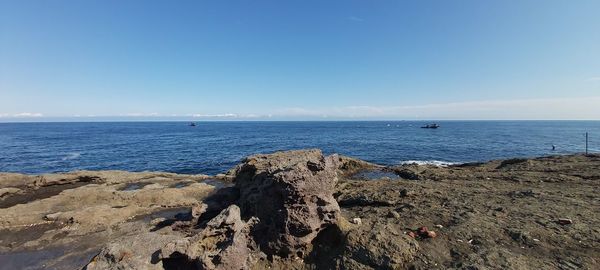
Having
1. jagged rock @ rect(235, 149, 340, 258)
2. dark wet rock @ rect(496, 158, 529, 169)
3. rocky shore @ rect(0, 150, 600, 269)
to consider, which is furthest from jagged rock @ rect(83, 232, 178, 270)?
dark wet rock @ rect(496, 158, 529, 169)

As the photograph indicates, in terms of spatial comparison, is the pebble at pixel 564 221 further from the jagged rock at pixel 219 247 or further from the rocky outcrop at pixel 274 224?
the jagged rock at pixel 219 247

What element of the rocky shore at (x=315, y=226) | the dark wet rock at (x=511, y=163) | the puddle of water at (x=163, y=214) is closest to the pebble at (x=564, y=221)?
the rocky shore at (x=315, y=226)

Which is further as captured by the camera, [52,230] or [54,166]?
[54,166]

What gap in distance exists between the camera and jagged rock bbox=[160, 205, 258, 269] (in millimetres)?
8062

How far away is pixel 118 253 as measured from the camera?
7945mm

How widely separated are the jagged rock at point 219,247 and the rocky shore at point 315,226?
0.03m

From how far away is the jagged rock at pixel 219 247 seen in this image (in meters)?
8.06

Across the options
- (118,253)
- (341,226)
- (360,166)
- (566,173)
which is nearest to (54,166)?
(360,166)

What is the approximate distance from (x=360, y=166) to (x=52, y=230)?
79.7 ft

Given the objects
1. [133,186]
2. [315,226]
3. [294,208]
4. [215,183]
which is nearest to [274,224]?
[294,208]

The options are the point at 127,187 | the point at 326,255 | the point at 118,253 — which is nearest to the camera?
the point at 118,253

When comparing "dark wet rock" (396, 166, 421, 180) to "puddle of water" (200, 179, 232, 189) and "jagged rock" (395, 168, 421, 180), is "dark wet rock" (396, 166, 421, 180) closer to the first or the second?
"jagged rock" (395, 168, 421, 180)

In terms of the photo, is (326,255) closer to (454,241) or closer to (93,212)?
(454,241)

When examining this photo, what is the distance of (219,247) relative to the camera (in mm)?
8641
